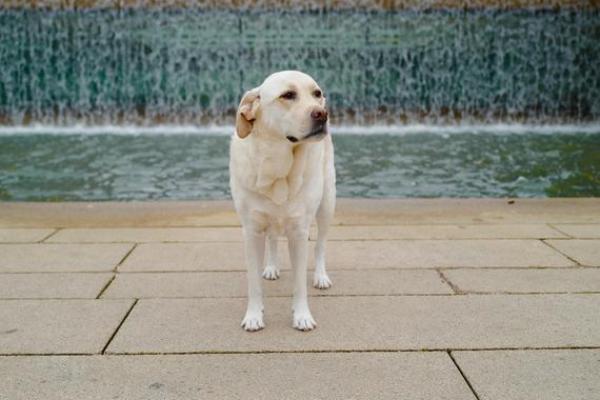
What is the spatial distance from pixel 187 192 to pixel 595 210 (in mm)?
4829

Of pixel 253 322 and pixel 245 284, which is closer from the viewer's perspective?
pixel 253 322

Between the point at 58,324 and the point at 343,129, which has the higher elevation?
the point at 343,129

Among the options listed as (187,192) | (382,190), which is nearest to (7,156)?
(187,192)

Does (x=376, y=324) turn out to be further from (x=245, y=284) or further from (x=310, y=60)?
(x=310, y=60)

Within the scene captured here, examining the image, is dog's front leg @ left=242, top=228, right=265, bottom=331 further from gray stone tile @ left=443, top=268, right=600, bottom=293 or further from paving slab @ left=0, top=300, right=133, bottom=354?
gray stone tile @ left=443, top=268, right=600, bottom=293

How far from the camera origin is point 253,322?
391 cm

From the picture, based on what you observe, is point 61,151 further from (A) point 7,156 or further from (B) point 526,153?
(B) point 526,153

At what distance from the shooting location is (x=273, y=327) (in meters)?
3.98

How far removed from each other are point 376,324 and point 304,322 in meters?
0.41

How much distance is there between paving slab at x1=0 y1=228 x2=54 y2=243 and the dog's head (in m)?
3.07

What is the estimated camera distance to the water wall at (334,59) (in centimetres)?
1916

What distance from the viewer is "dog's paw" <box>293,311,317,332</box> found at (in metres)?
3.90

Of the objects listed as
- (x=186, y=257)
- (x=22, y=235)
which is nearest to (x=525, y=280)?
(x=186, y=257)

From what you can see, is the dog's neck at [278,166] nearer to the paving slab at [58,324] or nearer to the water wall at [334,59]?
the paving slab at [58,324]
